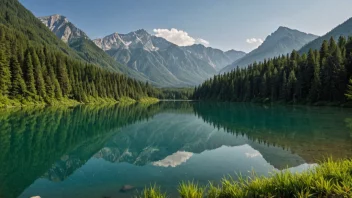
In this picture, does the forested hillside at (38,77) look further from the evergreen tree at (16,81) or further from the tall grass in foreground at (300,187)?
the tall grass in foreground at (300,187)

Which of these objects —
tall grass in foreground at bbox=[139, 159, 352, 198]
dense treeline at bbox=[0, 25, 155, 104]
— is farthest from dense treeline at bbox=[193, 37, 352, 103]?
tall grass in foreground at bbox=[139, 159, 352, 198]

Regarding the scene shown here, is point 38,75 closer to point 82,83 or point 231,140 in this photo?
point 82,83

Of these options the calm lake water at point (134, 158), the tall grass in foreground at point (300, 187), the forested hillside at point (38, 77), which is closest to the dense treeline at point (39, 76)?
the forested hillside at point (38, 77)

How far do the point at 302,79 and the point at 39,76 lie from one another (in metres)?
105

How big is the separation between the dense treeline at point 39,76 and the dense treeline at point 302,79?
84.4m

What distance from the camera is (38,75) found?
97.8 metres

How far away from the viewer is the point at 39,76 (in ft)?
320

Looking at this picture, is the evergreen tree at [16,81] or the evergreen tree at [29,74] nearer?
the evergreen tree at [16,81]

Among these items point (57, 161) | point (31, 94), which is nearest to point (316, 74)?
point (57, 161)

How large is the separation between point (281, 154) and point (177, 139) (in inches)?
679

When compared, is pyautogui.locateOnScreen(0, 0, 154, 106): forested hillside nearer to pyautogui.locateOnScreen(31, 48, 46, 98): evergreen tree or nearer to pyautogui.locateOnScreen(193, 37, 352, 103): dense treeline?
pyautogui.locateOnScreen(31, 48, 46, 98): evergreen tree

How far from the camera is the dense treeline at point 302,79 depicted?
88.6m

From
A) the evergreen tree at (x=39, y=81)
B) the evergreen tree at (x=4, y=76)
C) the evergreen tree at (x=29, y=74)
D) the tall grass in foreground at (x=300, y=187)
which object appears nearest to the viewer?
the tall grass in foreground at (x=300, y=187)

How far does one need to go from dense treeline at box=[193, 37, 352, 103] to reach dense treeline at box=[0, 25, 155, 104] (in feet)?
277
